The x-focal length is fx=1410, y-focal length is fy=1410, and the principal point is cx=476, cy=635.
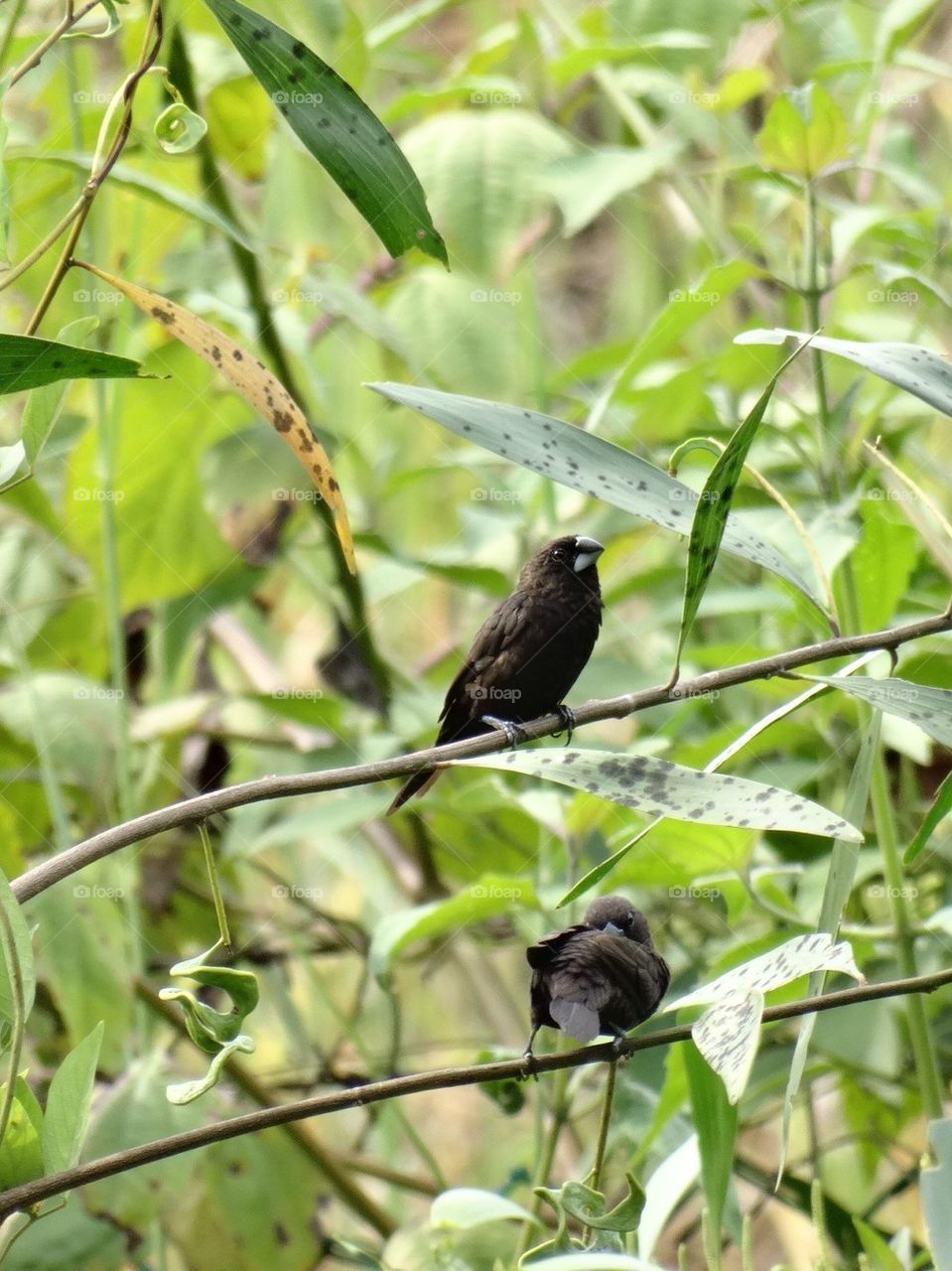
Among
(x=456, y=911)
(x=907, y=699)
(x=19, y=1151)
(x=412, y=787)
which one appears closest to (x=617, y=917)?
(x=456, y=911)

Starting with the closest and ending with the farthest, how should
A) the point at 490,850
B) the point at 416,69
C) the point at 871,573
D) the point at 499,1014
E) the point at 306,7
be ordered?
the point at 871,573
the point at 306,7
the point at 490,850
the point at 499,1014
the point at 416,69

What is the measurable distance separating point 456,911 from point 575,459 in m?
0.83

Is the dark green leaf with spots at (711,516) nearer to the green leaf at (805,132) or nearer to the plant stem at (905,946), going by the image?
the plant stem at (905,946)

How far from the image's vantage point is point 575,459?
1.11 meters

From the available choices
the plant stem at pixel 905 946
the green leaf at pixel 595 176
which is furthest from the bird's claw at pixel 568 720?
the green leaf at pixel 595 176

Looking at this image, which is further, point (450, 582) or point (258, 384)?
point (450, 582)

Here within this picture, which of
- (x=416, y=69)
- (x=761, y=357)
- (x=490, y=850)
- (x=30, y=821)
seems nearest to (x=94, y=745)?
(x=30, y=821)

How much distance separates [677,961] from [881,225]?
135 cm

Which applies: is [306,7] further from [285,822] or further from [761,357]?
[285,822]

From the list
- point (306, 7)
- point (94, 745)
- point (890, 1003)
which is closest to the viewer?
point (890, 1003)

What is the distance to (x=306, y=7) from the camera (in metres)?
2.12

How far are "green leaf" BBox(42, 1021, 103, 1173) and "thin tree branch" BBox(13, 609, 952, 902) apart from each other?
16cm

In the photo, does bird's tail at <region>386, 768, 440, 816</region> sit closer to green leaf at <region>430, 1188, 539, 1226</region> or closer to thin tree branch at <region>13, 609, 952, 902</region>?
green leaf at <region>430, 1188, 539, 1226</region>

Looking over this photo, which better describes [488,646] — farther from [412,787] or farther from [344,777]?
[344,777]
